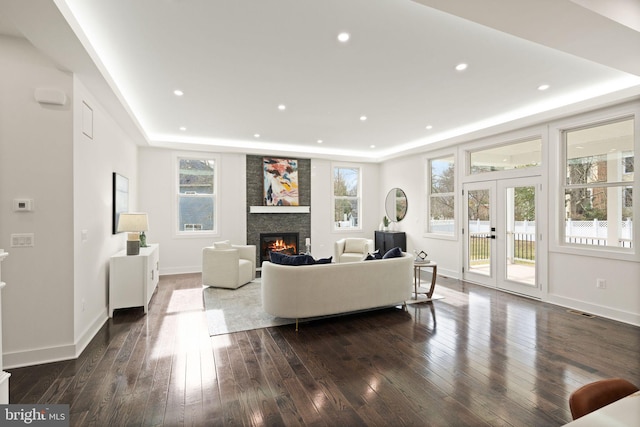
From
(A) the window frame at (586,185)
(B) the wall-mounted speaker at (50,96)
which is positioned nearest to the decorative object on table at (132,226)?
(B) the wall-mounted speaker at (50,96)

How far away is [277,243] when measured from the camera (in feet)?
24.2

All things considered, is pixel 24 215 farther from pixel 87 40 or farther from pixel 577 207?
Answer: pixel 577 207

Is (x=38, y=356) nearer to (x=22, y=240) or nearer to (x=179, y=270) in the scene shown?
(x=22, y=240)

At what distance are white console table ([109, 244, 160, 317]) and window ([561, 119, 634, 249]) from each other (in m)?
6.08

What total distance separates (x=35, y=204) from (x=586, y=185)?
6496 mm

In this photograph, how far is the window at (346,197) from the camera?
831 centimetres

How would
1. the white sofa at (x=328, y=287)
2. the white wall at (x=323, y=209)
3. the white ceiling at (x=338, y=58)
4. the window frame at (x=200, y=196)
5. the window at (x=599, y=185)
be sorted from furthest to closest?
the white wall at (x=323, y=209), the window frame at (x=200, y=196), the window at (x=599, y=185), the white sofa at (x=328, y=287), the white ceiling at (x=338, y=58)

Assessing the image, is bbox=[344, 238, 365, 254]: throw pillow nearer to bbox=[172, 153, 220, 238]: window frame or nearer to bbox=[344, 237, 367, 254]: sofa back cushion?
bbox=[344, 237, 367, 254]: sofa back cushion

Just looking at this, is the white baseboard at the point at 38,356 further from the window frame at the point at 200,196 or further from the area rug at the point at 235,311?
the window frame at the point at 200,196

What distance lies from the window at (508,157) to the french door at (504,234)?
27 cm

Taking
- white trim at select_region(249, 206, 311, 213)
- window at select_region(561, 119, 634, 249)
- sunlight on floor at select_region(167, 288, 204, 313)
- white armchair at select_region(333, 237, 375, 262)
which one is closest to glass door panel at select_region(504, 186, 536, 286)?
window at select_region(561, 119, 634, 249)

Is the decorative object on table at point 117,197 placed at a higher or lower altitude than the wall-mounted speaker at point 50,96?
lower

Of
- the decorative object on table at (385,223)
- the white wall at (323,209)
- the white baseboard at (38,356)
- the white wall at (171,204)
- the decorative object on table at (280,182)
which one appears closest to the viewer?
the white baseboard at (38,356)

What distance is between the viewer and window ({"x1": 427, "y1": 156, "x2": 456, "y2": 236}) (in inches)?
255
